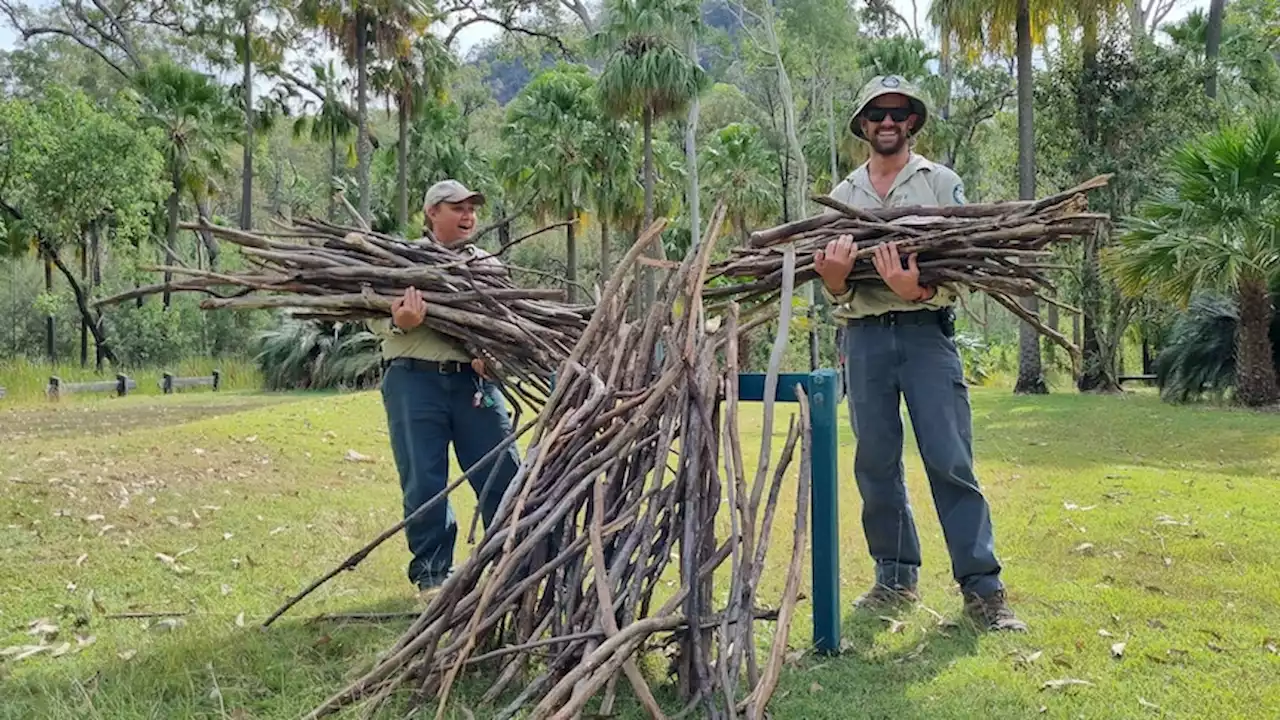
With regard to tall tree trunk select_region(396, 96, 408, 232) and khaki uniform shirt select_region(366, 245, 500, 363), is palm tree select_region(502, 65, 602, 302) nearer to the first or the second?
tall tree trunk select_region(396, 96, 408, 232)

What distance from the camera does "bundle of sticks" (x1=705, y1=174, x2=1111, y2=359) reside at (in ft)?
10.6

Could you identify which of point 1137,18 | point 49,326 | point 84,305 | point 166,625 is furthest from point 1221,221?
point 49,326

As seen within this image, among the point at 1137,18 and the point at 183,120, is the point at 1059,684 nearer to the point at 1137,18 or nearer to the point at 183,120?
the point at 183,120

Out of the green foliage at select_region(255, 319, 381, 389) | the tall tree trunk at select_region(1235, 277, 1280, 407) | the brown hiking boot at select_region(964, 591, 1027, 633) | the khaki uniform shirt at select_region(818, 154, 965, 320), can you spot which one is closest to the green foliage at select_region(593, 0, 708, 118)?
the green foliage at select_region(255, 319, 381, 389)

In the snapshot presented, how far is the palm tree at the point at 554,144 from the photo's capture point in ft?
70.8

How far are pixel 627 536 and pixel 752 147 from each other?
932 inches

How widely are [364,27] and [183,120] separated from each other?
6.09 meters

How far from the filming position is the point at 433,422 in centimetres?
410

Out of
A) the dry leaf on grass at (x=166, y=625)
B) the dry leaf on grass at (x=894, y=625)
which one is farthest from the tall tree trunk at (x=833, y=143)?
the dry leaf on grass at (x=166, y=625)

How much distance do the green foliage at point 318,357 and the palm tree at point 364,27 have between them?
2.67 metres

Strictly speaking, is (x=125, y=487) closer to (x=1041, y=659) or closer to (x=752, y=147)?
(x=1041, y=659)

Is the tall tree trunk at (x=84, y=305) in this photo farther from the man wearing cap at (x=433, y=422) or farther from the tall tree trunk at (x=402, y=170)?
the man wearing cap at (x=433, y=422)

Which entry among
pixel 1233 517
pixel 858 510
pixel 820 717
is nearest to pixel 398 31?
pixel 858 510

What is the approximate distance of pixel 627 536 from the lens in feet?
9.34
